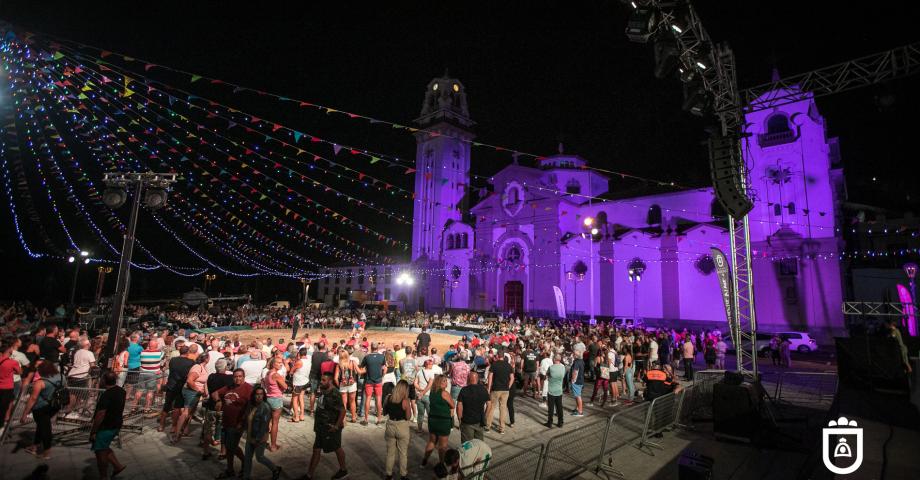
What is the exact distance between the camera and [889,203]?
144 feet

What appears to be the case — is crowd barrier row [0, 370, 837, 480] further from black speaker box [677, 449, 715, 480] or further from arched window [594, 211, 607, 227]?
arched window [594, 211, 607, 227]

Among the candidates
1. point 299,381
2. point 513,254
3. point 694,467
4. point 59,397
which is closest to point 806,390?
point 694,467

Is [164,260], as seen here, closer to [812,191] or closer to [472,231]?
[472,231]

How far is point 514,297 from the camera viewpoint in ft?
136

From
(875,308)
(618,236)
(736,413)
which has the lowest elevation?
(736,413)

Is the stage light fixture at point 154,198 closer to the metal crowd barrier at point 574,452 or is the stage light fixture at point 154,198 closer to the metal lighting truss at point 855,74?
the metal crowd barrier at point 574,452

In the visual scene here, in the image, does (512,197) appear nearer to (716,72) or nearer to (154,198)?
(716,72)

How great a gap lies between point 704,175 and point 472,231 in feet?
74.4

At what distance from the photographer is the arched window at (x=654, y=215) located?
37000 millimetres

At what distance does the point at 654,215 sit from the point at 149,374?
120ft

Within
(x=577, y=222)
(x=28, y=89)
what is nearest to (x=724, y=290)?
(x=28, y=89)

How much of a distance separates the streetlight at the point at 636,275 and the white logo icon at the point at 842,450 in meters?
27.8

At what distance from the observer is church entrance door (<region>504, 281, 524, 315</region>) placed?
40875 mm

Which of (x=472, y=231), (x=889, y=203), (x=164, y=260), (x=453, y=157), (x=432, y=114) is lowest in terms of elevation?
(x=164, y=260)
